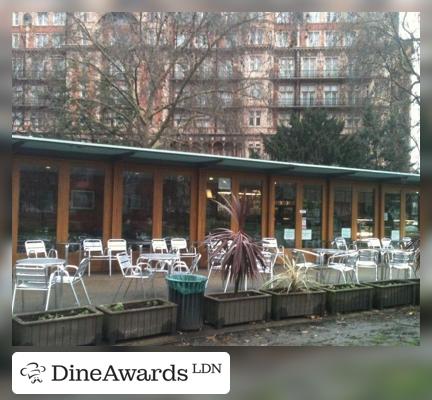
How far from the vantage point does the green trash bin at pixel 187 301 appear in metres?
5.23

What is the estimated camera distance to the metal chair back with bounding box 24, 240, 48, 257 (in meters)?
7.95

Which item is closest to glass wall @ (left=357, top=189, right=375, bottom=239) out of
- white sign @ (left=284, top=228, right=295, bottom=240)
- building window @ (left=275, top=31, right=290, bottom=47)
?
white sign @ (left=284, top=228, right=295, bottom=240)

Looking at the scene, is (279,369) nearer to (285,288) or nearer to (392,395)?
(392,395)

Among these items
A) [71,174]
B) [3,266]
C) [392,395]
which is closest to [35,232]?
[71,174]

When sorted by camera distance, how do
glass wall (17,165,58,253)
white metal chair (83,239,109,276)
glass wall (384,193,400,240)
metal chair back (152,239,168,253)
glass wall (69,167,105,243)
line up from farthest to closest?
glass wall (384,193,400,240), metal chair back (152,239,168,253), glass wall (69,167,105,243), white metal chair (83,239,109,276), glass wall (17,165,58,253)

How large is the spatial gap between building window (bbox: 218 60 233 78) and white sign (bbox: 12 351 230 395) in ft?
51.5

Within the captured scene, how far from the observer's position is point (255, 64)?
19.0 metres

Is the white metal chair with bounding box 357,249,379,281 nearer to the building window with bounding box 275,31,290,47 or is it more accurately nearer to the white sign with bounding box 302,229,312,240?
the white sign with bounding box 302,229,312,240

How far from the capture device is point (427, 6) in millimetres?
2838

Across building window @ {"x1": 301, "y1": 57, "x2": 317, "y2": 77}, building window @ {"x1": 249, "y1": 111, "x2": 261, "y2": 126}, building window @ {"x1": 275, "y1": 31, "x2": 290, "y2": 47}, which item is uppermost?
building window @ {"x1": 301, "y1": 57, "x2": 317, "y2": 77}

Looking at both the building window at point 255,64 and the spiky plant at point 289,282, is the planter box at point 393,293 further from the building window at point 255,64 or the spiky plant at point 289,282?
the building window at point 255,64

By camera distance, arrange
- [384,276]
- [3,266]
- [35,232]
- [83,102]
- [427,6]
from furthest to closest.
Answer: [83,102] → [384,276] → [35,232] → [427,6] → [3,266]

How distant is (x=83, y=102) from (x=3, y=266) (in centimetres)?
1512

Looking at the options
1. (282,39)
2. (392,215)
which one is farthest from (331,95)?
(392,215)
